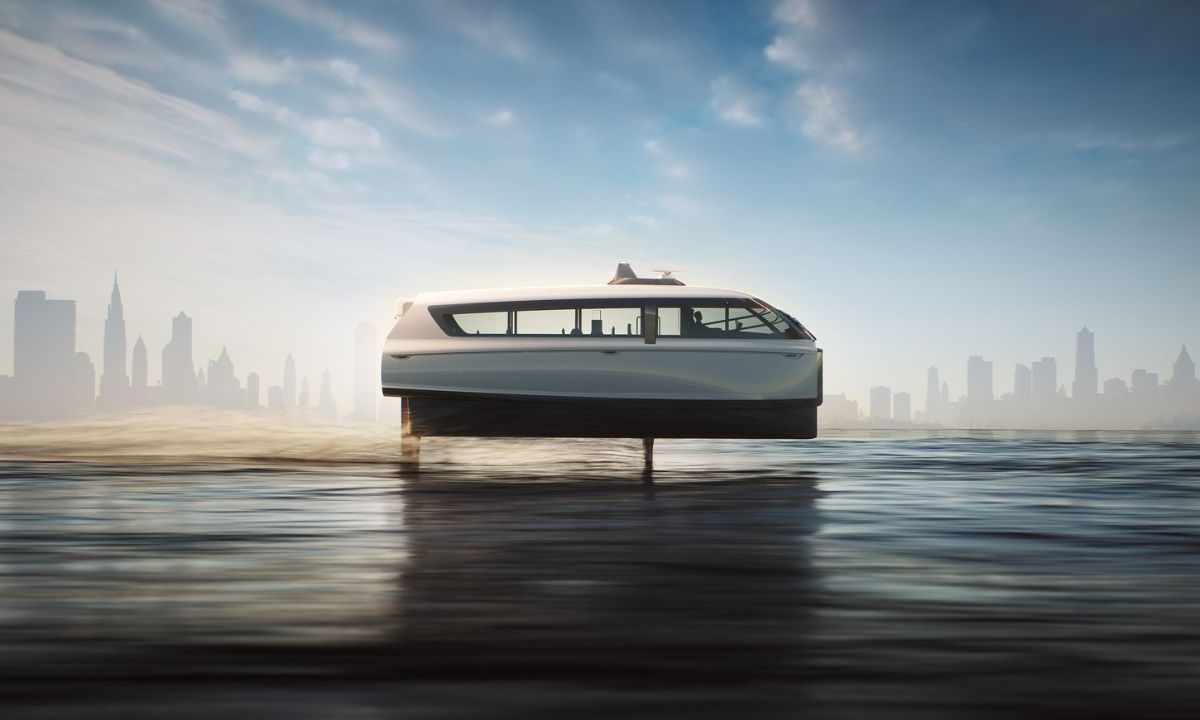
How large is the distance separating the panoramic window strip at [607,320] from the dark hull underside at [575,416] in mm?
639

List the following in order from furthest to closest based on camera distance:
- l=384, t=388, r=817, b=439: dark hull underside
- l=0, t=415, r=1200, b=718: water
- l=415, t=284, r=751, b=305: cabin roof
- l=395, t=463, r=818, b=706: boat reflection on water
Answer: l=415, t=284, r=751, b=305: cabin roof, l=384, t=388, r=817, b=439: dark hull underside, l=395, t=463, r=818, b=706: boat reflection on water, l=0, t=415, r=1200, b=718: water

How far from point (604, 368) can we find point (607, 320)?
0.49 meters

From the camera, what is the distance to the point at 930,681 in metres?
2.42

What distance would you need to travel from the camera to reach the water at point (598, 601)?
2.33 m

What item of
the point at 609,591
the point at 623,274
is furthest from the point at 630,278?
the point at 609,591

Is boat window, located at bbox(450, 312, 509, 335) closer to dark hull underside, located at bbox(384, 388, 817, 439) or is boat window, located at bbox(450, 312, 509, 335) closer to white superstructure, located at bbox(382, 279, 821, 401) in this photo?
white superstructure, located at bbox(382, 279, 821, 401)

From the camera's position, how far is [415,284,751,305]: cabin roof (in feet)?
31.4

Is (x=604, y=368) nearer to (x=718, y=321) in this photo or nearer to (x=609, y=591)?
(x=718, y=321)

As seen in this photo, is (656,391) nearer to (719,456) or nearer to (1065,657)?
(719,456)

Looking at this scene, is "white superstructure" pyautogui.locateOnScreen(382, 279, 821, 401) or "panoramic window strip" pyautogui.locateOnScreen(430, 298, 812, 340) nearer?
"white superstructure" pyautogui.locateOnScreen(382, 279, 821, 401)

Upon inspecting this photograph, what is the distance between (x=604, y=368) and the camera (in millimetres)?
9289

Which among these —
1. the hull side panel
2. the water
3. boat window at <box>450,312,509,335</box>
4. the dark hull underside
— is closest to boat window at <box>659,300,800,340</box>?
the hull side panel

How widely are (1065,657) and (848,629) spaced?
59 centimetres

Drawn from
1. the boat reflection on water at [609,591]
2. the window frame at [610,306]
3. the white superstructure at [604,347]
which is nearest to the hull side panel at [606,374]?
the white superstructure at [604,347]
